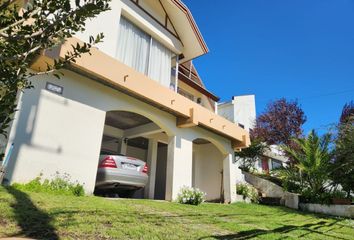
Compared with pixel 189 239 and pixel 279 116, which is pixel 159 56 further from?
pixel 279 116

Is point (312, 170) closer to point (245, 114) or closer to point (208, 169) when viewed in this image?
point (208, 169)

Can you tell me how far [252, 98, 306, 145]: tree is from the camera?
22.3 metres

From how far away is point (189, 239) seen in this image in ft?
13.6

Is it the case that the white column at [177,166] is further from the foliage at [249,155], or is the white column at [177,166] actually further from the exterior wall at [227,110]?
the exterior wall at [227,110]

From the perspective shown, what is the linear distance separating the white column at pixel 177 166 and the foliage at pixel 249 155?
A: 10.0 m

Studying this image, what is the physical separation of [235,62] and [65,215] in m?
16.6

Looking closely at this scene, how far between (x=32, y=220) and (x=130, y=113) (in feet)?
22.7

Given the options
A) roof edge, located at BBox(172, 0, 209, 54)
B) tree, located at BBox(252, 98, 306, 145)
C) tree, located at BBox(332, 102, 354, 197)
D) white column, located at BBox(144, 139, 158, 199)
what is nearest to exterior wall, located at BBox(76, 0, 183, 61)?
roof edge, located at BBox(172, 0, 209, 54)

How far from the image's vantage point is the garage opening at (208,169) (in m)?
14.1

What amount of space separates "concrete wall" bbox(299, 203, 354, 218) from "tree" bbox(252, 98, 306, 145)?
932 cm

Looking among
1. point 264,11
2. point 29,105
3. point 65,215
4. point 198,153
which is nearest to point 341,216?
point 198,153

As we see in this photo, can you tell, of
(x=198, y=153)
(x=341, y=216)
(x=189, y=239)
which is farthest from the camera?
(x=198, y=153)

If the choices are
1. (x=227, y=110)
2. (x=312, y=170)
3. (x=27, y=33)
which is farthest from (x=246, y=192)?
(x=227, y=110)

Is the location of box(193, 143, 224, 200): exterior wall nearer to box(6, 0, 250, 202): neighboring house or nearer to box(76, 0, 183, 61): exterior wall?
box(6, 0, 250, 202): neighboring house
